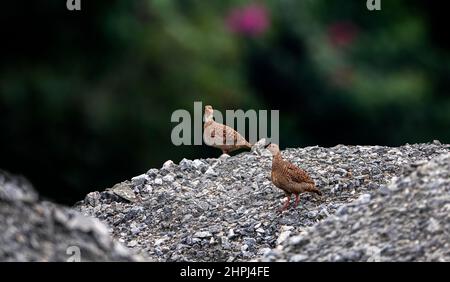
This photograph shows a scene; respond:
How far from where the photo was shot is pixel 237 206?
12.6 meters

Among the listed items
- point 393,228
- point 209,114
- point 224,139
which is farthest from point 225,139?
point 393,228

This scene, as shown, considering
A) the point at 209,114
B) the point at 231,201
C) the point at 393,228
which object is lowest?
the point at 231,201

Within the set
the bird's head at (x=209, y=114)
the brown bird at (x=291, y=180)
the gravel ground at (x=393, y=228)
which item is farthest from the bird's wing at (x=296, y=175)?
the bird's head at (x=209, y=114)

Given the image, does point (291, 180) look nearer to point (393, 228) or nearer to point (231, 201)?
point (231, 201)

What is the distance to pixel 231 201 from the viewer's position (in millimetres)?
12750

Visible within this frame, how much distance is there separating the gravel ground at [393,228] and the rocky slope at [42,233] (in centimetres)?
127

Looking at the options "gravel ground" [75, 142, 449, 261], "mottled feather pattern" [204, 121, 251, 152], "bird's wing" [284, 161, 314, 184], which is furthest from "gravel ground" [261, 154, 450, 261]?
"mottled feather pattern" [204, 121, 251, 152]

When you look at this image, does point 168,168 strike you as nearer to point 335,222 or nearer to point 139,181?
point 139,181

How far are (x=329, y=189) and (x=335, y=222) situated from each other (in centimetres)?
254

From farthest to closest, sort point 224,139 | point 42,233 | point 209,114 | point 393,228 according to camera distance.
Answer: point 209,114
point 224,139
point 393,228
point 42,233

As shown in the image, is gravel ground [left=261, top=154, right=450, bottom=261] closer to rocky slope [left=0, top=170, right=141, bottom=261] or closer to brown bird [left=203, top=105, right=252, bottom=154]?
rocky slope [left=0, top=170, right=141, bottom=261]

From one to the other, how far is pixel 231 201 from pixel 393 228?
337 cm

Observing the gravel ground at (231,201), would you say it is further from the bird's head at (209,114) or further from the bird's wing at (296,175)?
the bird's head at (209,114)
